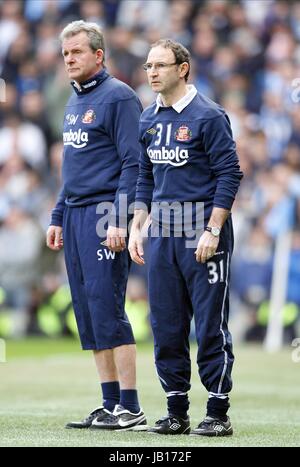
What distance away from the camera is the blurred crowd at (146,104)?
49.5ft

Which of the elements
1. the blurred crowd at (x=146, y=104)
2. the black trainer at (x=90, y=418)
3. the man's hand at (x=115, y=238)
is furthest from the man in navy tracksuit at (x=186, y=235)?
the blurred crowd at (x=146, y=104)

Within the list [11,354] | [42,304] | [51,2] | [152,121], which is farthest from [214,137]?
[51,2]

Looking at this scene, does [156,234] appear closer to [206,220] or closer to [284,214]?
[206,220]

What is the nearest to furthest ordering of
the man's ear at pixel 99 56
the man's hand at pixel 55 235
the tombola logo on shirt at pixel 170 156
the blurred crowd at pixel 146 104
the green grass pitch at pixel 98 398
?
the green grass pitch at pixel 98 398, the tombola logo on shirt at pixel 170 156, the man's ear at pixel 99 56, the man's hand at pixel 55 235, the blurred crowd at pixel 146 104

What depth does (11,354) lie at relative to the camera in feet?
44.9

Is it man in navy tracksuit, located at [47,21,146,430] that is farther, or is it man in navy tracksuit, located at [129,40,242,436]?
man in navy tracksuit, located at [47,21,146,430]

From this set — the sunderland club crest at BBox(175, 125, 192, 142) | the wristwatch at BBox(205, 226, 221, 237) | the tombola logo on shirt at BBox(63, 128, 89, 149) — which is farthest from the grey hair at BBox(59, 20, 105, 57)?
the wristwatch at BBox(205, 226, 221, 237)

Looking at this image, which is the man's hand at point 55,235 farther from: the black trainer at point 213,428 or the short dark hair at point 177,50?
the black trainer at point 213,428

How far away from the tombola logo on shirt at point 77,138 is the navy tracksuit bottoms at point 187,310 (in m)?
0.81

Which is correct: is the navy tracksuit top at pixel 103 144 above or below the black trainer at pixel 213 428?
above

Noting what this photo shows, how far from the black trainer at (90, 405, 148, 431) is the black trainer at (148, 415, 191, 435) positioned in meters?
0.22

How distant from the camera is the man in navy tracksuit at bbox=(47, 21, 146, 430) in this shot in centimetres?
745

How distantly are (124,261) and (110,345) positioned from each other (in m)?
0.54

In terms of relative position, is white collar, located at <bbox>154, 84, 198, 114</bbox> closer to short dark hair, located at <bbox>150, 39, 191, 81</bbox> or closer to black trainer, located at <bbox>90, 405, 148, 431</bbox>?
short dark hair, located at <bbox>150, 39, 191, 81</bbox>
